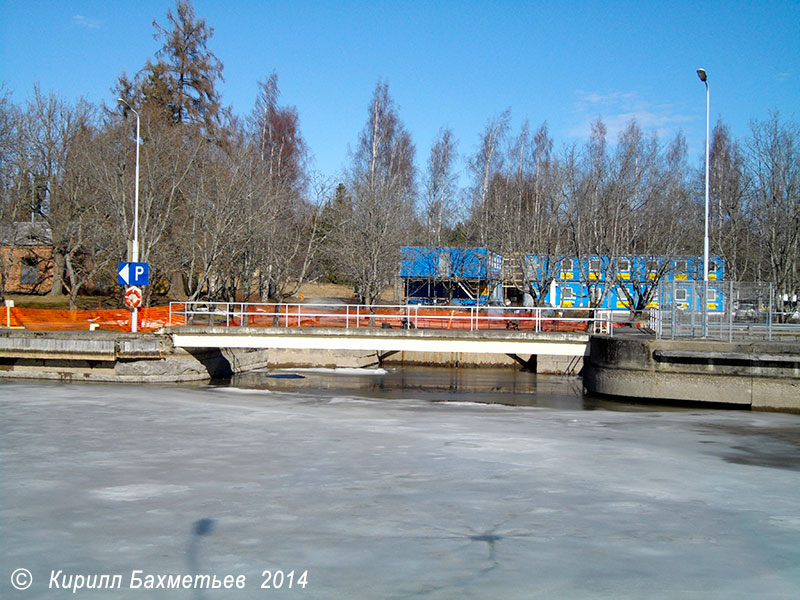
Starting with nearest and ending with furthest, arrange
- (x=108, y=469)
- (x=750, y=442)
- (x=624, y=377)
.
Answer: (x=108, y=469), (x=750, y=442), (x=624, y=377)

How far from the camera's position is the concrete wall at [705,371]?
856 inches

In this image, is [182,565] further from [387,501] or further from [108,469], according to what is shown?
[108,469]

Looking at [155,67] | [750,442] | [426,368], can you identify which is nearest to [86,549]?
[750,442]

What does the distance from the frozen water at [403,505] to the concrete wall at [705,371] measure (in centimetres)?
489

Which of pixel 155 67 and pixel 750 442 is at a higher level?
pixel 155 67

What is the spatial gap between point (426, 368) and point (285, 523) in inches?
1203

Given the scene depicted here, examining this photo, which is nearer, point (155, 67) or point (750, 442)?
point (750, 442)

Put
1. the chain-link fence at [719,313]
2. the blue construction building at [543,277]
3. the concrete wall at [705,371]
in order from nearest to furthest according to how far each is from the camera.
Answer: the concrete wall at [705,371] < the chain-link fence at [719,313] < the blue construction building at [543,277]

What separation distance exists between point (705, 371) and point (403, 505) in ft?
54.8

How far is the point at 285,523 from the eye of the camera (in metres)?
8.35

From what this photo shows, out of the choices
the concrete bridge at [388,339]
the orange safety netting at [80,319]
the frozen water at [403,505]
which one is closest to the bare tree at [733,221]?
the concrete bridge at [388,339]
